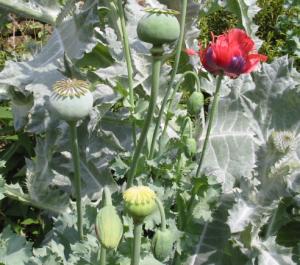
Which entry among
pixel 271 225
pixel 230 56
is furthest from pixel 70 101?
pixel 271 225

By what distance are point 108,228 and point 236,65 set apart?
0.50 m

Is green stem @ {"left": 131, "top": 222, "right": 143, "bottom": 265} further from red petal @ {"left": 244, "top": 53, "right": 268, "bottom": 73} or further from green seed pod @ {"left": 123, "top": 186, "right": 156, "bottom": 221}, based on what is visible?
red petal @ {"left": 244, "top": 53, "right": 268, "bottom": 73}

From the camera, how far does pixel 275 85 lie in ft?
4.77

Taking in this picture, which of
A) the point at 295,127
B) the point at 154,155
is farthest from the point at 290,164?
the point at 154,155

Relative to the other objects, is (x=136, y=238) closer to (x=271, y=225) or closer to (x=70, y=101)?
(x=70, y=101)

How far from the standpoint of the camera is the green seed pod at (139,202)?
81 centimetres

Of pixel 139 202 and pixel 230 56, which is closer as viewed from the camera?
pixel 139 202

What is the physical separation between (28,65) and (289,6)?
1378mm

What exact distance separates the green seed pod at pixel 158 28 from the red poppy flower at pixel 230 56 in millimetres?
354

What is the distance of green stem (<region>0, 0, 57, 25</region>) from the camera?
1847 millimetres

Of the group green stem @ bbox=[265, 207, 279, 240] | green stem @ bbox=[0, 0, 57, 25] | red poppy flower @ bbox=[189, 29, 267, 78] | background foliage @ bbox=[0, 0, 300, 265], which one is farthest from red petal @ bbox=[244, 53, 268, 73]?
green stem @ bbox=[0, 0, 57, 25]

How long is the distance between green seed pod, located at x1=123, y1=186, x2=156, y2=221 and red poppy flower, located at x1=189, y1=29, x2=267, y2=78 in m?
0.45

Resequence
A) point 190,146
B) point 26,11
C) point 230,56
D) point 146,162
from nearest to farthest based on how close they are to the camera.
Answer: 1. point 230,56
2. point 190,146
3. point 146,162
4. point 26,11

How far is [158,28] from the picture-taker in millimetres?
849
